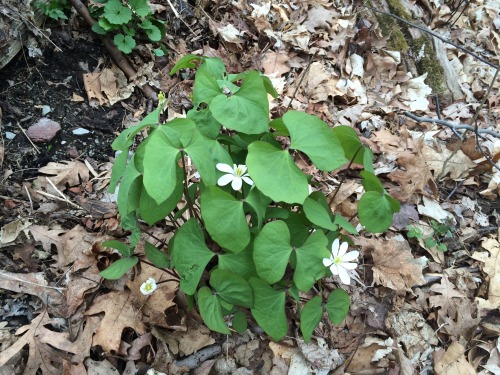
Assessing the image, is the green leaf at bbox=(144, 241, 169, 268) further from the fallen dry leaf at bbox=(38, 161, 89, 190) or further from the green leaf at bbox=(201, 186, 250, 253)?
the fallen dry leaf at bbox=(38, 161, 89, 190)

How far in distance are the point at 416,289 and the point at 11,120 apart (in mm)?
2305

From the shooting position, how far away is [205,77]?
1.39 meters

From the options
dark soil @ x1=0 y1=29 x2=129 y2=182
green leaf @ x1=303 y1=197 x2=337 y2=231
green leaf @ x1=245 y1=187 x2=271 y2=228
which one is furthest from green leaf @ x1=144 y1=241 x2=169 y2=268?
dark soil @ x1=0 y1=29 x2=129 y2=182

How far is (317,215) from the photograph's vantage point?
1.42m

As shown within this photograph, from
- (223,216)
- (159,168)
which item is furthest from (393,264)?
(159,168)

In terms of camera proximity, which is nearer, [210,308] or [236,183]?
→ [236,183]

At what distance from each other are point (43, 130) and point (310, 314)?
1733 millimetres

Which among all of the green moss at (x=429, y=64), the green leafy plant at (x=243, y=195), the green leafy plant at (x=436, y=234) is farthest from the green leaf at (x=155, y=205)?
the green moss at (x=429, y=64)

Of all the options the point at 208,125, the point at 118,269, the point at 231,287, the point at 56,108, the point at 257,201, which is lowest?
the point at 56,108

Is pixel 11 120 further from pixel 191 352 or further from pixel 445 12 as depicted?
pixel 445 12

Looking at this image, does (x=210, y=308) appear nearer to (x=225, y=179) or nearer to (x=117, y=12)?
(x=225, y=179)

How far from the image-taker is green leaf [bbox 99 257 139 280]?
1.58 meters

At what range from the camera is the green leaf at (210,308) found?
1.47 m

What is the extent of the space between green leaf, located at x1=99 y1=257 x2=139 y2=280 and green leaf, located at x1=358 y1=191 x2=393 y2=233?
2.75 ft
